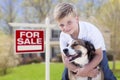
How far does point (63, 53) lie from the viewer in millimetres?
3012

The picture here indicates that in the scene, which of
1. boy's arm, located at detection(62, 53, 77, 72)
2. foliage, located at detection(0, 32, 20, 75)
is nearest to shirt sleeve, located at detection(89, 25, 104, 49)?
boy's arm, located at detection(62, 53, 77, 72)

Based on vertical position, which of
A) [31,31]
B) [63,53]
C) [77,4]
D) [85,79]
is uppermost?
[77,4]

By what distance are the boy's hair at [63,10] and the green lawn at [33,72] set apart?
0.47 m

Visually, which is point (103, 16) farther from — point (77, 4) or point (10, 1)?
point (10, 1)

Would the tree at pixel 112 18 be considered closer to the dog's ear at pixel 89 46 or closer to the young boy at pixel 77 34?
the young boy at pixel 77 34

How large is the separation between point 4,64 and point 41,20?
1.73ft

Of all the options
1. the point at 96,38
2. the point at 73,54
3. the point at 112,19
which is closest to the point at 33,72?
the point at 73,54

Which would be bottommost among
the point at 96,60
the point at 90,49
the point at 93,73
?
the point at 93,73

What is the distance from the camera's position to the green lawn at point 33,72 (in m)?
2.98

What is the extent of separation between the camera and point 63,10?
9.55 feet

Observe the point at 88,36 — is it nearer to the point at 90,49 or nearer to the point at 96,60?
the point at 90,49

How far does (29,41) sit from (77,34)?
45cm

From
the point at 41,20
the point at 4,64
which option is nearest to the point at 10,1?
the point at 41,20

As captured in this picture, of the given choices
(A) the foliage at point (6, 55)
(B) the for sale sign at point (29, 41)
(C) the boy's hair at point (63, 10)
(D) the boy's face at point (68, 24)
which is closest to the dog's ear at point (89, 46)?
(D) the boy's face at point (68, 24)
